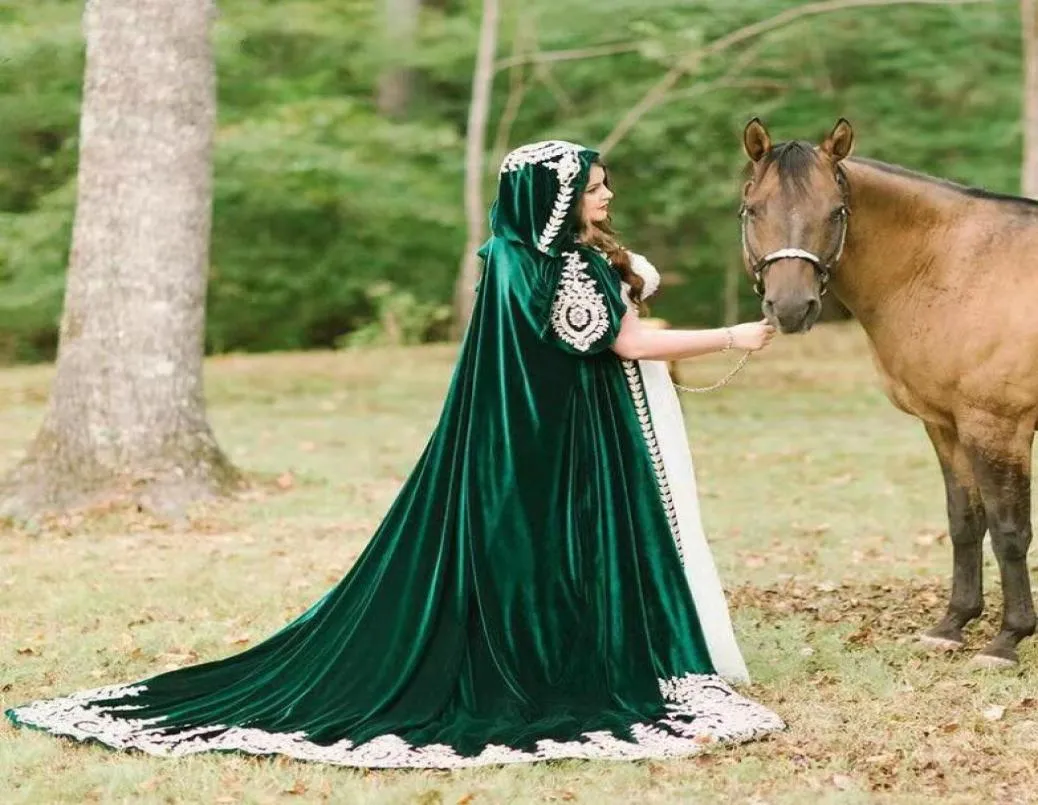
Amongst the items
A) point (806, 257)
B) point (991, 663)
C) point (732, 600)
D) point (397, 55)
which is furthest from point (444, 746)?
point (397, 55)

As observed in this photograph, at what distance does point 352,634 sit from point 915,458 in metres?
7.46

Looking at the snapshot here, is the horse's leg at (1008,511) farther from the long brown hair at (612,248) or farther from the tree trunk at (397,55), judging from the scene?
the tree trunk at (397,55)

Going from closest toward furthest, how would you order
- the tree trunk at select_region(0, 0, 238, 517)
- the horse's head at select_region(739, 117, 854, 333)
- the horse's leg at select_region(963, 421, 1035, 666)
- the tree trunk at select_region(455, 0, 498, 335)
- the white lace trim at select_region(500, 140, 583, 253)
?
the white lace trim at select_region(500, 140, 583, 253)
the horse's head at select_region(739, 117, 854, 333)
the horse's leg at select_region(963, 421, 1035, 666)
the tree trunk at select_region(0, 0, 238, 517)
the tree trunk at select_region(455, 0, 498, 335)

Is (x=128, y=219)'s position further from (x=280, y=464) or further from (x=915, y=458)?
(x=915, y=458)

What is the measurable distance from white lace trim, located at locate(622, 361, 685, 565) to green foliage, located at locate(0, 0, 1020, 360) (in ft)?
44.5

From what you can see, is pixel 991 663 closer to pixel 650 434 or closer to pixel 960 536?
pixel 960 536

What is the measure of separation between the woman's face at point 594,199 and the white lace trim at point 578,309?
0.47 ft

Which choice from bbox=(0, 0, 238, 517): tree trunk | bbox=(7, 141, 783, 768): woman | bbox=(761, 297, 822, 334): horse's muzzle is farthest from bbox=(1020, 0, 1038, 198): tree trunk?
bbox=(7, 141, 783, 768): woman

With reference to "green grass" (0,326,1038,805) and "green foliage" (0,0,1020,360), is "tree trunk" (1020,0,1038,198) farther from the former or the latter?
"green foliage" (0,0,1020,360)

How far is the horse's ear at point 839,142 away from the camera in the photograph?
16.8ft

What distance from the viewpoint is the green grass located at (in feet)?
14.3

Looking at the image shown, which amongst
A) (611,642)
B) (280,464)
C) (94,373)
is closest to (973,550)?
(611,642)

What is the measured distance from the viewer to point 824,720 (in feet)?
16.1

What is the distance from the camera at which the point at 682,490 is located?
16.6 ft
